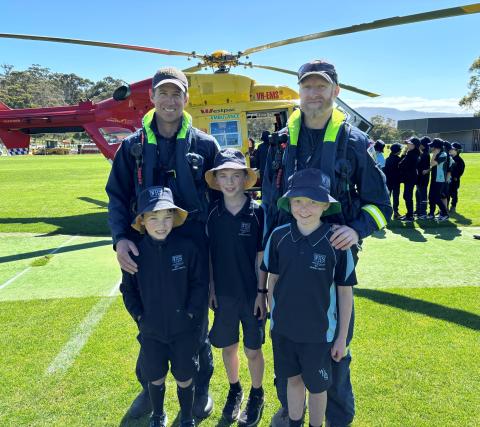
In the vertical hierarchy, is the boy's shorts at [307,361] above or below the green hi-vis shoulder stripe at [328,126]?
below

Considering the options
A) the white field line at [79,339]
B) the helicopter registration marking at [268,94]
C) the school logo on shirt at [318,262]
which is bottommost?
the white field line at [79,339]

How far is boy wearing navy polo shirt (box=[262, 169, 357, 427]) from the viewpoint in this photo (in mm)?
2115

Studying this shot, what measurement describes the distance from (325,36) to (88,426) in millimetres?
6020

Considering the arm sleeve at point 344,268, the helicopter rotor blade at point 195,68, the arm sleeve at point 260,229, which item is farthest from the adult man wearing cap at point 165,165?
the helicopter rotor blade at point 195,68

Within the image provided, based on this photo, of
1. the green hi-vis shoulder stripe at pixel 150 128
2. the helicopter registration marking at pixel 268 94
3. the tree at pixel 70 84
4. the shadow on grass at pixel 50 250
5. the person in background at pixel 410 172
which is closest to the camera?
the green hi-vis shoulder stripe at pixel 150 128

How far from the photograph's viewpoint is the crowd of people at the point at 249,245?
7.09 ft

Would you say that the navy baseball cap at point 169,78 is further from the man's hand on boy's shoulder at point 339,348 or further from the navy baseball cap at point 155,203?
the man's hand on boy's shoulder at point 339,348

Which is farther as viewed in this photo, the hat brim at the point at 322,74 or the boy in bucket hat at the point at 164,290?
the boy in bucket hat at the point at 164,290

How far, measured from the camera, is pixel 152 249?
2359 millimetres

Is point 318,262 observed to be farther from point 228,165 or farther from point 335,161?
point 228,165

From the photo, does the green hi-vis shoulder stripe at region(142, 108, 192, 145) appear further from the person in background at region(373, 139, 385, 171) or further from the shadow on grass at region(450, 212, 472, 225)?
the shadow on grass at region(450, 212, 472, 225)

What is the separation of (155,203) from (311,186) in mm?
Result: 891

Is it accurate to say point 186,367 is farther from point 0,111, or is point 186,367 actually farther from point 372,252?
point 0,111

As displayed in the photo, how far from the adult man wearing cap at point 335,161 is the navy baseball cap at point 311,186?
4.5 inches
